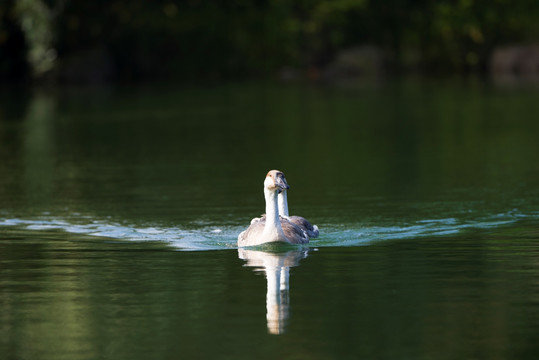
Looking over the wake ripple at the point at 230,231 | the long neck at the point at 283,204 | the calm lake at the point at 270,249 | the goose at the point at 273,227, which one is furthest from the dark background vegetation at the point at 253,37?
the goose at the point at 273,227

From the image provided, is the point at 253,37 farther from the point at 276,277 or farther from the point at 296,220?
the point at 276,277

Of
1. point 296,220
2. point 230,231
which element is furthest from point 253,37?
point 296,220

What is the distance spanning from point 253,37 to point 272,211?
5620cm

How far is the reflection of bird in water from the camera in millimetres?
9577

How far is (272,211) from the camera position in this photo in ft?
43.5

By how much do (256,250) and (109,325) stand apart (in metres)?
4.28

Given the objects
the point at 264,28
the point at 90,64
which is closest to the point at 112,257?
the point at 90,64

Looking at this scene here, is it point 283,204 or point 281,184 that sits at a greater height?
point 281,184

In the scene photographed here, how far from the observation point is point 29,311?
10.2 m

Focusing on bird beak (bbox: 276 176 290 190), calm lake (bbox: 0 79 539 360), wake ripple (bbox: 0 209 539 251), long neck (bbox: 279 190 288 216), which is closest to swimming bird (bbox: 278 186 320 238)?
long neck (bbox: 279 190 288 216)

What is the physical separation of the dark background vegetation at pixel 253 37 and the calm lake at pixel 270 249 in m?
27.9

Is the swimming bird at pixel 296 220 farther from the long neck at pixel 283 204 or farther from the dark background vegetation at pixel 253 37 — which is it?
the dark background vegetation at pixel 253 37

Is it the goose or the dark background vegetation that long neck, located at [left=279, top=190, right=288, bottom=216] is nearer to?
the goose

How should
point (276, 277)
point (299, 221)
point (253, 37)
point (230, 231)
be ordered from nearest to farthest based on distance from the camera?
1. point (276, 277)
2. point (299, 221)
3. point (230, 231)
4. point (253, 37)
